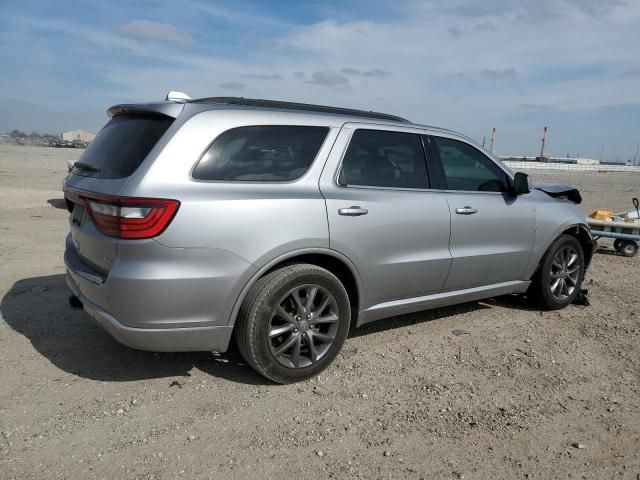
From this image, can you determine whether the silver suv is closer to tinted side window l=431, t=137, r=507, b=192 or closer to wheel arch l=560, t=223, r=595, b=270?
tinted side window l=431, t=137, r=507, b=192

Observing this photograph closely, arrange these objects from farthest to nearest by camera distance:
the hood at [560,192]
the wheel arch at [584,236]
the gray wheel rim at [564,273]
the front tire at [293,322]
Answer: the hood at [560,192] < the wheel arch at [584,236] < the gray wheel rim at [564,273] < the front tire at [293,322]

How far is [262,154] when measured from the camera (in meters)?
3.45

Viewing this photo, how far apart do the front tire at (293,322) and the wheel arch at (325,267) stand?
5 centimetres

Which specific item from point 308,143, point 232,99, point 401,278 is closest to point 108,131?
point 232,99

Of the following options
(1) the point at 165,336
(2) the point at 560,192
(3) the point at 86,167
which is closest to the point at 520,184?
(2) the point at 560,192

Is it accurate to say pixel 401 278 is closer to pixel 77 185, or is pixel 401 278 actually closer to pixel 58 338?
pixel 77 185

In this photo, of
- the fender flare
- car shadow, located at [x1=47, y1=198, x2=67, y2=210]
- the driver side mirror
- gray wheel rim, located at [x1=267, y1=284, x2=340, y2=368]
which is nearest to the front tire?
gray wheel rim, located at [x1=267, y1=284, x2=340, y2=368]

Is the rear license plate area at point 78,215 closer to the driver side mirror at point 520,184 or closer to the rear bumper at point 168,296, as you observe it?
the rear bumper at point 168,296

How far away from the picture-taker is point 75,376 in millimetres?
3605

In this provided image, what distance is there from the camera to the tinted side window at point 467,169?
4488mm

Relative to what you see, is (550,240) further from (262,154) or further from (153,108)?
(153,108)

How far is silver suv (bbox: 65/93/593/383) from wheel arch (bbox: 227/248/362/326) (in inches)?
0.5

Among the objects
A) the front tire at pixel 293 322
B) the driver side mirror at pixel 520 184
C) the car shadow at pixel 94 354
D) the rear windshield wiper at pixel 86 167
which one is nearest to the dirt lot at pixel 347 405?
the car shadow at pixel 94 354

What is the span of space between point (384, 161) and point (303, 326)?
1.43 m
